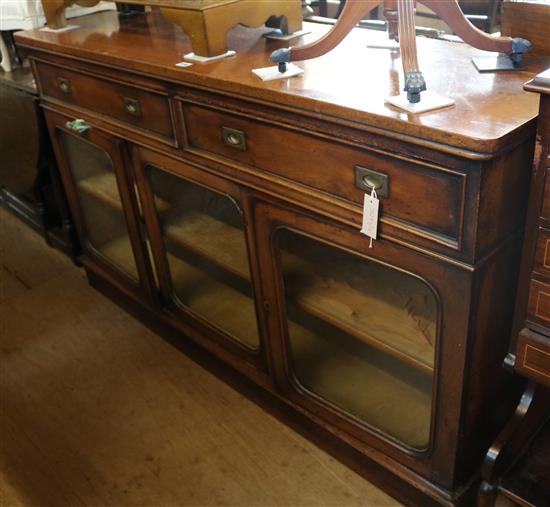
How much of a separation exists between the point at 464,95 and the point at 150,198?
924 mm

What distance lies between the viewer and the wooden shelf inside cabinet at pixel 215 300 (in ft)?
5.61

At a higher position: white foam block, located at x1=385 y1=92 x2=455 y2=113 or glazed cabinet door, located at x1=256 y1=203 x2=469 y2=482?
white foam block, located at x1=385 y1=92 x2=455 y2=113

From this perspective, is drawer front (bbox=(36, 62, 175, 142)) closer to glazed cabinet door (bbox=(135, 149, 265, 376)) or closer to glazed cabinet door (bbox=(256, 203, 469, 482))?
glazed cabinet door (bbox=(135, 149, 265, 376))

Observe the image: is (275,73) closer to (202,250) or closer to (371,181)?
(371,181)

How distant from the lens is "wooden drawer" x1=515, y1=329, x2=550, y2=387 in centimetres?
102

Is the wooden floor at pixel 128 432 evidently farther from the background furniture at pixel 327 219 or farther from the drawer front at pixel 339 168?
the drawer front at pixel 339 168

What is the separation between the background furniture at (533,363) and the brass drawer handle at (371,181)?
23 cm

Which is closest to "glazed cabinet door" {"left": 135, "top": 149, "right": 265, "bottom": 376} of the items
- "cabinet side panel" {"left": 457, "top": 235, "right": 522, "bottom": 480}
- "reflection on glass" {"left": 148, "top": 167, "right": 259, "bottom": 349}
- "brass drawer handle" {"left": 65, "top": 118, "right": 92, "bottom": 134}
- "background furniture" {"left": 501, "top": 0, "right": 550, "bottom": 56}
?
"reflection on glass" {"left": 148, "top": 167, "right": 259, "bottom": 349}

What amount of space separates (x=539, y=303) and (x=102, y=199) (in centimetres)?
138

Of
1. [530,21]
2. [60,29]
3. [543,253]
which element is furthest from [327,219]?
[60,29]

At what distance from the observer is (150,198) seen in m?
1.71

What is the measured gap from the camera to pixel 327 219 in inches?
47.4

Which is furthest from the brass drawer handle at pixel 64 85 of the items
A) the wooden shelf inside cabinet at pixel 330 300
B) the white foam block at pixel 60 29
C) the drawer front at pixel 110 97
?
the wooden shelf inside cabinet at pixel 330 300

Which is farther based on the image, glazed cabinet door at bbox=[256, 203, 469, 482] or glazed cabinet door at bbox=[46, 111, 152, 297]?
glazed cabinet door at bbox=[46, 111, 152, 297]
